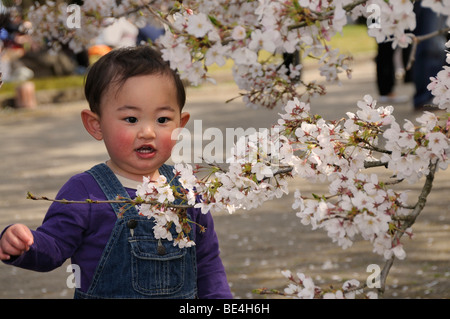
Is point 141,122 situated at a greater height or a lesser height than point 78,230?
greater

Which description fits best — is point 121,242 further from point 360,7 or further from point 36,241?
point 360,7

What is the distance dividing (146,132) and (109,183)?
22 centimetres

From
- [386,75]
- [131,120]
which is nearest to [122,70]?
[131,120]

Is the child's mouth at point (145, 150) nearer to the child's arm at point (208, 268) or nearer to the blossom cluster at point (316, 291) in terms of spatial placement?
the child's arm at point (208, 268)

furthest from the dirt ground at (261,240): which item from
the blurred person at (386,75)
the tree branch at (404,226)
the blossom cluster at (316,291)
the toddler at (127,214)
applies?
the blossom cluster at (316,291)

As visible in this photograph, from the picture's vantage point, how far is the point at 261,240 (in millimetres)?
5195

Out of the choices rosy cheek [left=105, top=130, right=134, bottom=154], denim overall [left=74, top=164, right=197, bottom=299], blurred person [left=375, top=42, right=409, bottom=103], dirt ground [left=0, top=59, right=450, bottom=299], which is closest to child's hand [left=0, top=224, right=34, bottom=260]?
denim overall [left=74, top=164, right=197, bottom=299]

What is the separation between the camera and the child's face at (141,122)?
9.21 ft

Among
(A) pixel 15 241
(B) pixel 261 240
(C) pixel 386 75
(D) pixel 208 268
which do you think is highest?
(A) pixel 15 241

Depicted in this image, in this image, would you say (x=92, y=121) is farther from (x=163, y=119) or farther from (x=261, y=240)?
(x=261, y=240)

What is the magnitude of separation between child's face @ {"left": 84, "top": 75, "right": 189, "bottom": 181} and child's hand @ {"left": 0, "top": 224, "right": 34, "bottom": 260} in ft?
1.75

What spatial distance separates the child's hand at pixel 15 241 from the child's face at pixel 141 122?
1.75 ft

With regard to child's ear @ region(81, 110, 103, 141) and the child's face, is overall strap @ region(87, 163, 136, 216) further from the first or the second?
child's ear @ region(81, 110, 103, 141)

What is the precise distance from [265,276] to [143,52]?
6.09 feet
